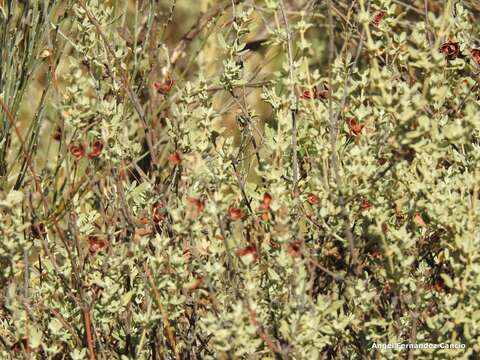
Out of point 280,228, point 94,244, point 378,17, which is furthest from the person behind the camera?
point 378,17

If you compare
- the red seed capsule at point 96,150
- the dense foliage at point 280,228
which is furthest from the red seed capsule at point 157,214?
the red seed capsule at point 96,150

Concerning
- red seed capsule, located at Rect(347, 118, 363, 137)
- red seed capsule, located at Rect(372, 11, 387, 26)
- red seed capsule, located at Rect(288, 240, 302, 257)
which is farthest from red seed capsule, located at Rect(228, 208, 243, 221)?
red seed capsule, located at Rect(372, 11, 387, 26)

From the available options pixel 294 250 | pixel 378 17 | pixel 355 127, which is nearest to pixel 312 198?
pixel 355 127

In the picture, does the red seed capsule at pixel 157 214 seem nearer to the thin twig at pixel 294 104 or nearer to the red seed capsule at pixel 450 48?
the thin twig at pixel 294 104

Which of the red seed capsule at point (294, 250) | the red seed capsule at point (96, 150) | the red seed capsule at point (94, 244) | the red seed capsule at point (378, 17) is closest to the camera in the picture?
the red seed capsule at point (294, 250)

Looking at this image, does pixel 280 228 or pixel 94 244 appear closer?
pixel 280 228

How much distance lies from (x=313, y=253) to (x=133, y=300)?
559 millimetres

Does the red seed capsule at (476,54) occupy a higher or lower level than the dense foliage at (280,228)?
higher

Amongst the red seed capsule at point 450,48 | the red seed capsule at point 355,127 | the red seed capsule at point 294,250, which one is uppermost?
the red seed capsule at point 450,48

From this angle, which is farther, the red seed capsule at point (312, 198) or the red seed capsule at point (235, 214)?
the red seed capsule at point (312, 198)

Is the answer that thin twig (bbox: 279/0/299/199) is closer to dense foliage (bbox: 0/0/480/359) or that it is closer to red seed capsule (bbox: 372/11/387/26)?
dense foliage (bbox: 0/0/480/359)

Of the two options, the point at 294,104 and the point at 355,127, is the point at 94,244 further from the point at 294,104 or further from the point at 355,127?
the point at 355,127

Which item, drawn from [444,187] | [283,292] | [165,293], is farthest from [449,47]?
[165,293]

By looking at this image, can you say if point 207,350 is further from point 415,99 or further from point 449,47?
point 449,47
